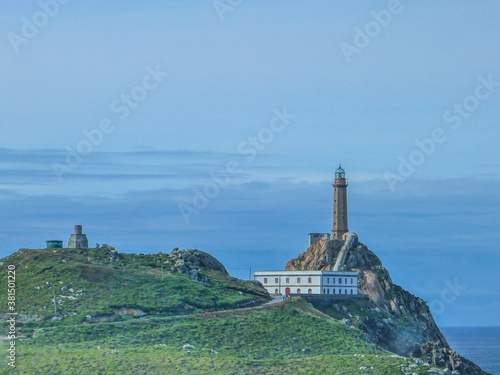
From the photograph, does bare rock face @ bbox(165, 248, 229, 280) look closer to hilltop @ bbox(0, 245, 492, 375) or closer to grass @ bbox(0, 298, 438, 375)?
hilltop @ bbox(0, 245, 492, 375)

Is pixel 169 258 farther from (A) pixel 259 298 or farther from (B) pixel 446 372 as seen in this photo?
(B) pixel 446 372

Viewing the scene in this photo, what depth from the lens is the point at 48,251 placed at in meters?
129

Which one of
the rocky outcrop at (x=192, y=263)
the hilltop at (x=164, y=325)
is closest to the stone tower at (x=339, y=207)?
the rocky outcrop at (x=192, y=263)

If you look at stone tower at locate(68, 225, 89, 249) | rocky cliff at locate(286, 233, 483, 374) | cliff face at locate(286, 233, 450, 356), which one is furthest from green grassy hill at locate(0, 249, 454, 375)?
cliff face at locate(286, 233, 450, 356)

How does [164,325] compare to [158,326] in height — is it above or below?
above

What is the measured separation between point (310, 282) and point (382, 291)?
1500 cm

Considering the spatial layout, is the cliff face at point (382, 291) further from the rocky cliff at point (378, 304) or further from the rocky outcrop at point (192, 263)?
the rocky outcrop at point (192, 263)

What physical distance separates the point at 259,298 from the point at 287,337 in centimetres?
1635

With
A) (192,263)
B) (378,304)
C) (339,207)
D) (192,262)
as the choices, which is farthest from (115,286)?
(339,207)

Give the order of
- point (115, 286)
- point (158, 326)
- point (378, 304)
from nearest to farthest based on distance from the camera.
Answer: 1. point (158, 326)
2. point (115, 286)
3. point (378, 304)

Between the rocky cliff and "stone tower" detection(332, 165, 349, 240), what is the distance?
4.89 m

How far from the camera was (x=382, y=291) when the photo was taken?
158 metres

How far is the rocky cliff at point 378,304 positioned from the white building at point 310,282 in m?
3.88

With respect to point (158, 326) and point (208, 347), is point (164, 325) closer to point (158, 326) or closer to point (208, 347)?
point (158, 326)
